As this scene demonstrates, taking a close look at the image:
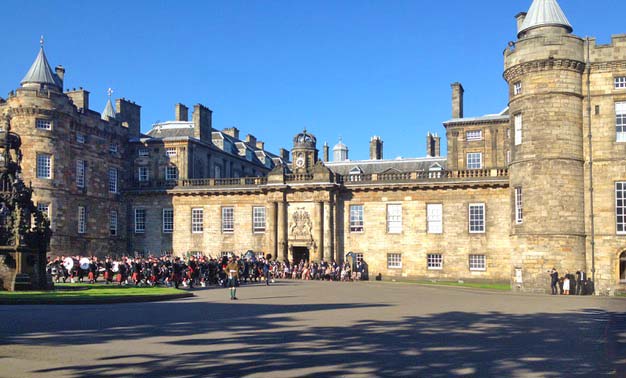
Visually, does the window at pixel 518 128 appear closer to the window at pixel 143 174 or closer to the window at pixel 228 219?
the window at pixel 228 219

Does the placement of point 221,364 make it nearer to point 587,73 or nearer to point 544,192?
point 544,192

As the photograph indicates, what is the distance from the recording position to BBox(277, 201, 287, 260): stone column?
159 ft

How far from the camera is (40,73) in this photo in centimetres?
4988

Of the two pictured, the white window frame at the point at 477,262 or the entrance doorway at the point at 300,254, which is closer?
the white window frame at the point at 477,262

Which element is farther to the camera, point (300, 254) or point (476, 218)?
point (300, 254)

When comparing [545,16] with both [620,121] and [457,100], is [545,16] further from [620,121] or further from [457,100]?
[457,100]

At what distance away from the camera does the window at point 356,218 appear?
4806 cm

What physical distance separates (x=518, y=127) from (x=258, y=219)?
68.7 ft

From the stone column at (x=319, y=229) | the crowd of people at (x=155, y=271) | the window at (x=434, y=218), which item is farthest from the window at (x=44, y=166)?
the window at (x=434, y=218)

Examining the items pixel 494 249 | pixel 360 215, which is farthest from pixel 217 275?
pixel 494 249

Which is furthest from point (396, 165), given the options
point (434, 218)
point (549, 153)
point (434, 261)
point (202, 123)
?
point (549, 153)

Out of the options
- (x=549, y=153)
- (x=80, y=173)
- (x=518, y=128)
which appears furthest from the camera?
(x=80, y=173)

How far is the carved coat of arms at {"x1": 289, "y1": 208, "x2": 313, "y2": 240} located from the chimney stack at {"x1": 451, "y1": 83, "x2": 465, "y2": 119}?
16.3m

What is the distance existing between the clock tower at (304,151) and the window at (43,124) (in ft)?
55.2
